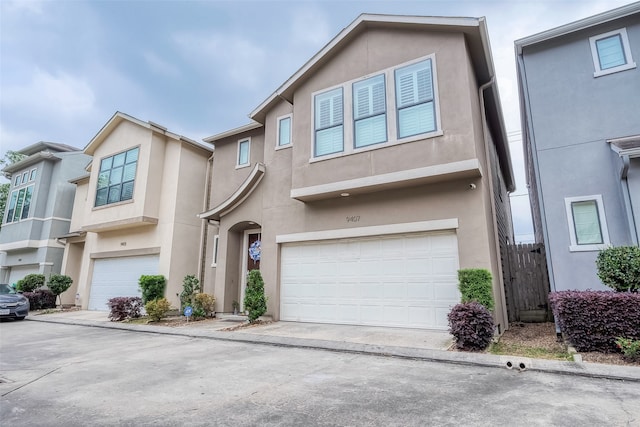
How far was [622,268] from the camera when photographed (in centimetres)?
618

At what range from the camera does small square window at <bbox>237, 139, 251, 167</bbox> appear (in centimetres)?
1349

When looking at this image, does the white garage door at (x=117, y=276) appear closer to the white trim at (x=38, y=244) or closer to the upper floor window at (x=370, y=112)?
the white trim at (x=38, y=244)

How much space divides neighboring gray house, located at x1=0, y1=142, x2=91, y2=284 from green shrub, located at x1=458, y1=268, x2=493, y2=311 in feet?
71.9

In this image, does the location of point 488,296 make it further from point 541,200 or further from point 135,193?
point 135,193

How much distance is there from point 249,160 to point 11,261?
62.5ft

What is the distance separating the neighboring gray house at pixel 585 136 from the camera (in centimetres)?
780

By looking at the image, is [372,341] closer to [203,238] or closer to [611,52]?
[611,52]

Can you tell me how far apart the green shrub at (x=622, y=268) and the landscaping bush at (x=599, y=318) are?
1.40ft

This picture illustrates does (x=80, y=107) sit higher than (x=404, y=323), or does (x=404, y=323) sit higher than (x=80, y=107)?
(x=80, y=107)

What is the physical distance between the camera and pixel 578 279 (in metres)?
7.89

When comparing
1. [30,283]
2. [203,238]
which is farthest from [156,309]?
Answer: [30,283]

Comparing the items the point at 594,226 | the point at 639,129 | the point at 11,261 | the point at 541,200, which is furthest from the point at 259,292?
the point at 11,261

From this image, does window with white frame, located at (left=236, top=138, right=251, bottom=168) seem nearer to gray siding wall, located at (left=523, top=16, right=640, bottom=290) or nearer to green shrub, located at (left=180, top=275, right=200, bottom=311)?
green shrub, located at (left=180, top=275, right=200, bottom=311)

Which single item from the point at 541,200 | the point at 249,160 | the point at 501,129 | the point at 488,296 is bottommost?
the point at 488,296
